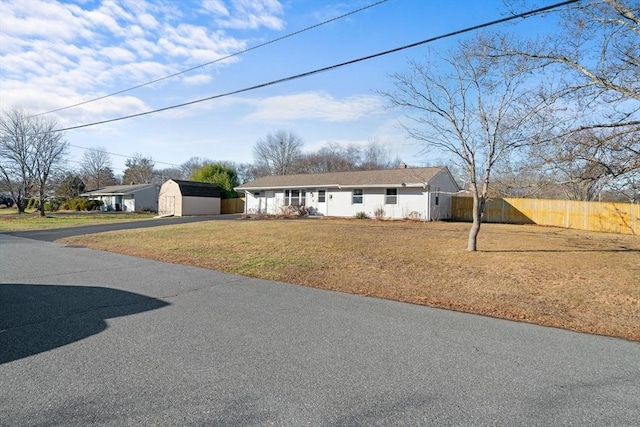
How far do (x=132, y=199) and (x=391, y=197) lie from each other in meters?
34.8

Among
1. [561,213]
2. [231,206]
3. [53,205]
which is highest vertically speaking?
[561,213]

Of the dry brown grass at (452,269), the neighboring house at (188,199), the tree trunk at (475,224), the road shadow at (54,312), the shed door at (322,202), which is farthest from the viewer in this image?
the neighboring house at (188,199)

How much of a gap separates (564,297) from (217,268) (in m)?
7.36

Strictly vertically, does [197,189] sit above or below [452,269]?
above

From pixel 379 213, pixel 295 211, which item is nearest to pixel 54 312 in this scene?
pixel 379 213

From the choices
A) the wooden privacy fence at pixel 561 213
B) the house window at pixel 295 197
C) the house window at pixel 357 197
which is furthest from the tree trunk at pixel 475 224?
the house window at pixel 295 197

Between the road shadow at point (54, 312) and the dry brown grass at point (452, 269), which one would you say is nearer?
the road shadow at point (54, 312)

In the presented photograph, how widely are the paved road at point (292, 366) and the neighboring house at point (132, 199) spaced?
137 feet

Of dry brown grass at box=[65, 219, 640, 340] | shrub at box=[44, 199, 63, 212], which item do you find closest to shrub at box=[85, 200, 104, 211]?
shrub at box=[44, 199, 63, 212]

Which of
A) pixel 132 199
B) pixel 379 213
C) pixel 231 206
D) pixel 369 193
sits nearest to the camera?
pixel 379 213

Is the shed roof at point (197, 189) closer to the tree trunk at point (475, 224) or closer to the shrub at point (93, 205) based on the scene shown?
the shrub at point (93, 205)

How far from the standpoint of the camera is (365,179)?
83.3ft

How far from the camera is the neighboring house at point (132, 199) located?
142 feet

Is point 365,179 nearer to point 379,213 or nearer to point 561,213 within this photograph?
point 379,213
